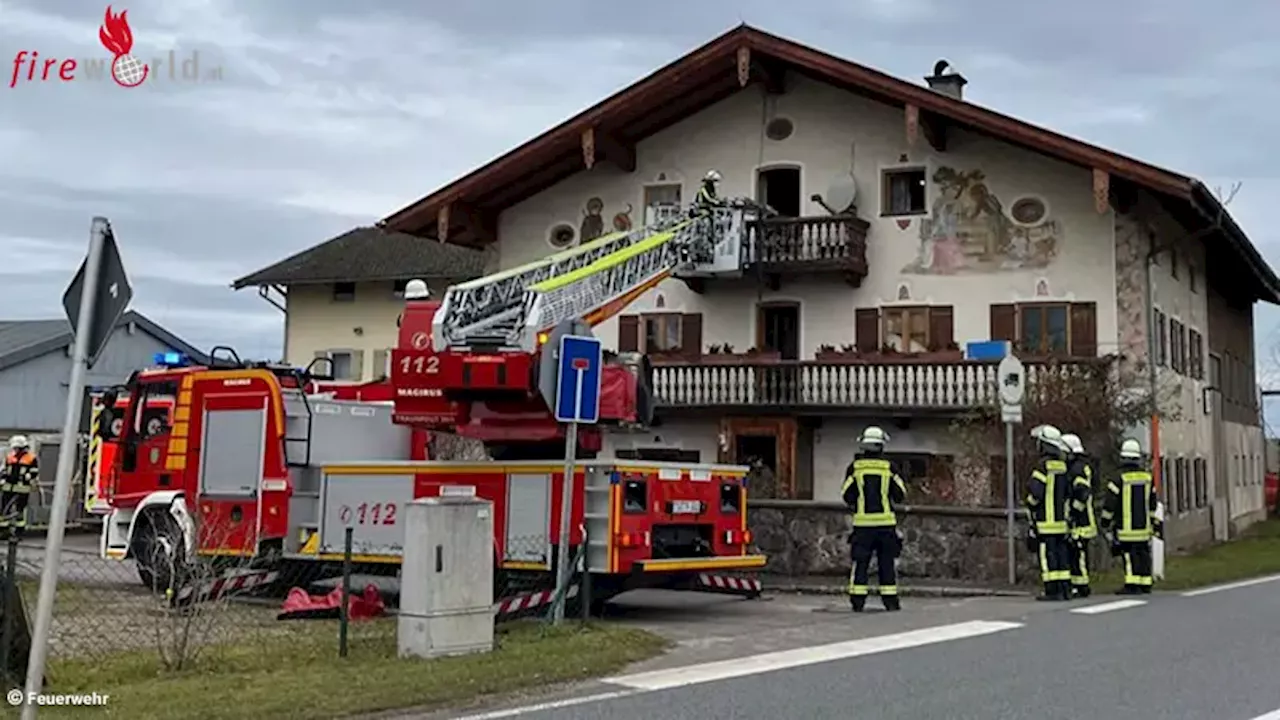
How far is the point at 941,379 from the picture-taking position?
84.6 feet

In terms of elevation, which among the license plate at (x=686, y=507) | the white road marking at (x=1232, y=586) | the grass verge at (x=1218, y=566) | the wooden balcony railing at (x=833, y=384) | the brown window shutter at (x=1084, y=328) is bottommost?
the white road marking at (x=1232, y=586)

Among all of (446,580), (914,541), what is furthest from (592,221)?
(446,580)

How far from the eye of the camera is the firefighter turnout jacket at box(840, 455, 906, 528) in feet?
49.9

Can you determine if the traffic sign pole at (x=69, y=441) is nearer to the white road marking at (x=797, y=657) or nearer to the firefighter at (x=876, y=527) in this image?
the white road marking at (x=797, y=657)

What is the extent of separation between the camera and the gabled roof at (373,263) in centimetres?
4044

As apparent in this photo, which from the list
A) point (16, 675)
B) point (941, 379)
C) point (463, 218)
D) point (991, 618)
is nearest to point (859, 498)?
point (991, 618)

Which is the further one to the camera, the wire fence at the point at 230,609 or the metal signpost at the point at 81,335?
the wire fence at the point at 230,609

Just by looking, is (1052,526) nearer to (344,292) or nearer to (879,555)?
(879,555)

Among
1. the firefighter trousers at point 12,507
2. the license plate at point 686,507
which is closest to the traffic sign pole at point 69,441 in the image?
the license plate at point 686,507

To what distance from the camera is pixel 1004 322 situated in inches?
1033

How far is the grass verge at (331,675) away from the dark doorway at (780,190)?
17.7m

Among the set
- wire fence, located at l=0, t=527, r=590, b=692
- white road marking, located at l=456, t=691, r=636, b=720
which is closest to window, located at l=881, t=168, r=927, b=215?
wire fence, located at l=0, t=527, r=590, b=692

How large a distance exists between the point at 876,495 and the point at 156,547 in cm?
780

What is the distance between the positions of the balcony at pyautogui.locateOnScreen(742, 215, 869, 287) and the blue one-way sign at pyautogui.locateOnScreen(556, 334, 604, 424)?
14734mm
